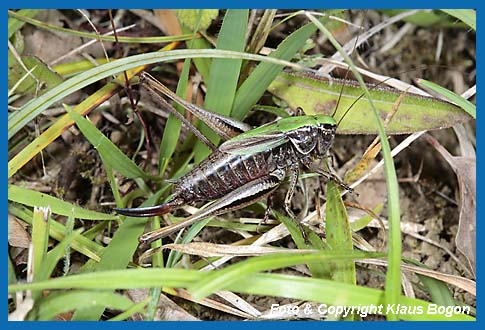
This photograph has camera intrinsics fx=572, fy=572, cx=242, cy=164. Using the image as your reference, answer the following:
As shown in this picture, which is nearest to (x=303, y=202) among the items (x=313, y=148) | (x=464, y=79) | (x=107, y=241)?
(x=313, y=148)

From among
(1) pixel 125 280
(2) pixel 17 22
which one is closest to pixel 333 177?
(1) pixel 125 280

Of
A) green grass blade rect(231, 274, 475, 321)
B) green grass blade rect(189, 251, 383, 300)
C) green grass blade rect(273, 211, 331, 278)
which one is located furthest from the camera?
green grass blade rect(273, 211, 331, 278)

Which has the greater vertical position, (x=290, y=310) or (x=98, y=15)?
(x=98, y=15)

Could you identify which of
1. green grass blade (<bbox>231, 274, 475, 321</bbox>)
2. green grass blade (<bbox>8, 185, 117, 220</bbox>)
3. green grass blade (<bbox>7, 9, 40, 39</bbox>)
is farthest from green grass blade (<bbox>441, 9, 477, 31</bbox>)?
green grass blade (<bbox>7, 9, 40, 39</bbox>)

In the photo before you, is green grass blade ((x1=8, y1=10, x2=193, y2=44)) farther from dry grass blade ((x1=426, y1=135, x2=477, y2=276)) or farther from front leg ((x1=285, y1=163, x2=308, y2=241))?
dry grass blade ((x1=426, y1=135, x2=477, y2=276))

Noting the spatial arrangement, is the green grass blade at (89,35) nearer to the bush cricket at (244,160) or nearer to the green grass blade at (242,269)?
the bush cricket at (244,160)

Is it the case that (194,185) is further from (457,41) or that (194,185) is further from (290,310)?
(457,41)

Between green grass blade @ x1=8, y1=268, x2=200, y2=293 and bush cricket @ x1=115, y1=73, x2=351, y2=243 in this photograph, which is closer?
green grass blade @ x1=8, y1=268, x2=200, y2=293
